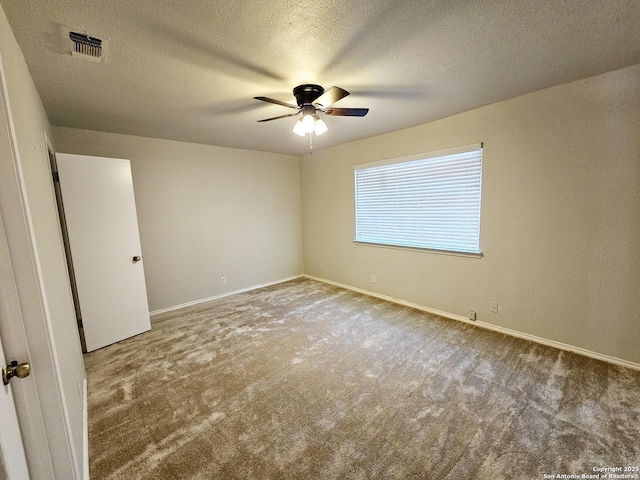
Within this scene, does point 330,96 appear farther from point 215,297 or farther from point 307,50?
point 215,297

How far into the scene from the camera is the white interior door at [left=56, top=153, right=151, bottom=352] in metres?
2.64

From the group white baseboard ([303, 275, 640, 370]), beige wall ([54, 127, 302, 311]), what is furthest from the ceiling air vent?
white baseboard ([303, 275, 640, 370])

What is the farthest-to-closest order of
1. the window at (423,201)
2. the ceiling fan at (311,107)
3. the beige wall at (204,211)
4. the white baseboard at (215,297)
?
the white baseboard at (215,297) < the beige wall at (204,211) < the window at (423,201) < the ceiling fan at (311,107)

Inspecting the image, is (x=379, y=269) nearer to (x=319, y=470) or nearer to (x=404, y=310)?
(x=404, y=310)

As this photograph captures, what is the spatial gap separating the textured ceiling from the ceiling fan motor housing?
7cm

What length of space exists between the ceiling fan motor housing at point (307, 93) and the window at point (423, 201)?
6.09ft

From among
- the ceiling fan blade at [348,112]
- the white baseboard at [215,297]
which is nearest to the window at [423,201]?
the ceiling fan blade at [348,112]

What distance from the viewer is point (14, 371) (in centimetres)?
91

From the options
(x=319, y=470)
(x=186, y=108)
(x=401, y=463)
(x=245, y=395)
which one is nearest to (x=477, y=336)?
(x=401, y=463)

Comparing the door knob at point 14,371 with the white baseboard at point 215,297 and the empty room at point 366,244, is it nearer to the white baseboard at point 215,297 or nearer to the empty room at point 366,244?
the empty room at point 366,244

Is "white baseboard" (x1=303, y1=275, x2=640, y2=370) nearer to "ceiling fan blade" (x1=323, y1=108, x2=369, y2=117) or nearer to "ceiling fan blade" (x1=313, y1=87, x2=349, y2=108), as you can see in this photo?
"ceiling fan blade" (x1=323, y1=108, x2=369, y2=117)

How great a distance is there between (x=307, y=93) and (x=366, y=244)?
266 cm

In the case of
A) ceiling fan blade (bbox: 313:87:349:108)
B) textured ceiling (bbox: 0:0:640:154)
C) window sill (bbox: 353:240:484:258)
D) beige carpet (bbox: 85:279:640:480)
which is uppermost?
textured ceiling (bbox: 0:0:640:154)

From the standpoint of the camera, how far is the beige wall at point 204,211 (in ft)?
11.8
